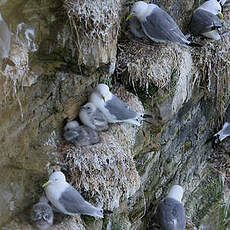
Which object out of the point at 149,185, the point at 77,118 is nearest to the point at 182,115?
the point at 149,185

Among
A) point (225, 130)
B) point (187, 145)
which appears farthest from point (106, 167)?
point (225, 130)

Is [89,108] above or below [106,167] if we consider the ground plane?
above

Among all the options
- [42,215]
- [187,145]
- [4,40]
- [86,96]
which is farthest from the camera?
[187,145]

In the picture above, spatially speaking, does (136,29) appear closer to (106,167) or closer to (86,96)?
(86,96)

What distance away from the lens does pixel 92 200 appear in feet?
14.5

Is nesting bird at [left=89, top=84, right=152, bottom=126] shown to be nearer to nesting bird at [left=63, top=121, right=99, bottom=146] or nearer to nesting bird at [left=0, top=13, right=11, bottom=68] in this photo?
nesting bird at [left=63, top=121, right=99, bottom=146]

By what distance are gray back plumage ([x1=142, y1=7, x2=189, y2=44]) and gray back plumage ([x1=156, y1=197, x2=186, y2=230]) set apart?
2.20 metres

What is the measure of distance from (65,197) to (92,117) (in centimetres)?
95

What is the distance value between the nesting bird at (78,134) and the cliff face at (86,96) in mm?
75

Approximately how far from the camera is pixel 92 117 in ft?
15.1

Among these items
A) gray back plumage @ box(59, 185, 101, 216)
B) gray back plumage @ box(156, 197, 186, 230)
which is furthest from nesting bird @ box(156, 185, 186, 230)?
gray back plumage @ box(59, 185, 101, 216)

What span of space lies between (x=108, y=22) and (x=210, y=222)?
4.46 m

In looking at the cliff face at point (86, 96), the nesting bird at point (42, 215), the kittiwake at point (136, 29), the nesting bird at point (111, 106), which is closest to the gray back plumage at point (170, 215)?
the cliff face at point (86, 96)

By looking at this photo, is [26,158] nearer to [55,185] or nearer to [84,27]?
A: [55,185]
